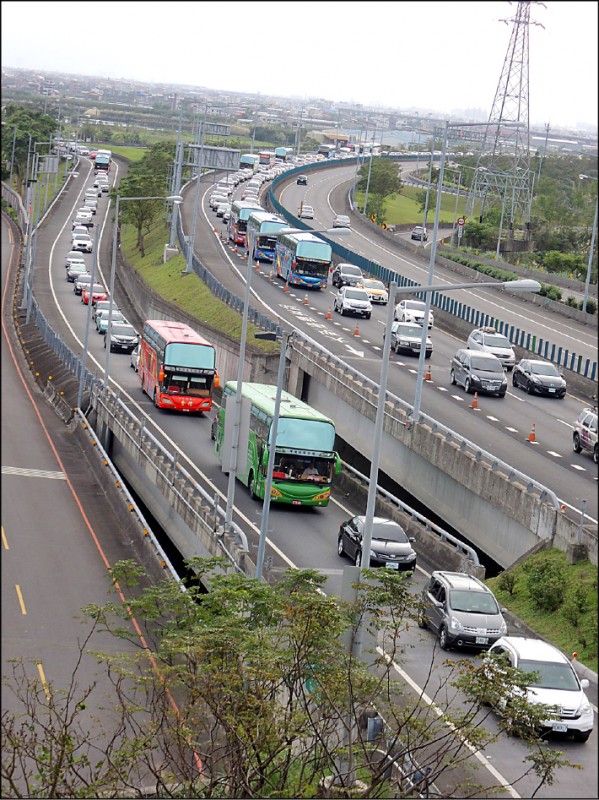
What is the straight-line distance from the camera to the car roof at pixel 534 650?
81.6 ft

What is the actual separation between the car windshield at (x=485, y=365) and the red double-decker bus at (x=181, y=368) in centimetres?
1050

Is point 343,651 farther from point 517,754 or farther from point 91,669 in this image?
point 91,669

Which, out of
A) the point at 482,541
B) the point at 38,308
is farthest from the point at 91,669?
the point at 38,308

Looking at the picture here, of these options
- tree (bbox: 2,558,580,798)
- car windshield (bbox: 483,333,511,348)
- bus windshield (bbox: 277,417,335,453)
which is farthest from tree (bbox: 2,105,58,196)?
tree (bbox: 2,558,580,798)

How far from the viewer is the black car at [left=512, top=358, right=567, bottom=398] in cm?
5197

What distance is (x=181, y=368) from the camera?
53.6 m

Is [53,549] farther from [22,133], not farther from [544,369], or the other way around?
[22,133]

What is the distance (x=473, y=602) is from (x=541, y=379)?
24.0 meters

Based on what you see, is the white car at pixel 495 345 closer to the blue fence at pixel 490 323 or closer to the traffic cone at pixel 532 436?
the blue fence at pixel 490 323

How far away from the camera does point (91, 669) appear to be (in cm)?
3391

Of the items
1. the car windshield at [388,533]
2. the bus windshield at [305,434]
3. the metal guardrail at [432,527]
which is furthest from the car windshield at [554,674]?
the bus windshield at [305,434]

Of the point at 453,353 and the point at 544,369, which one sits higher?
the point at 544,369

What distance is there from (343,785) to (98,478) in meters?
39.9

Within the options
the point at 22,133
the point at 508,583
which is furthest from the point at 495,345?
the point at 22,133
